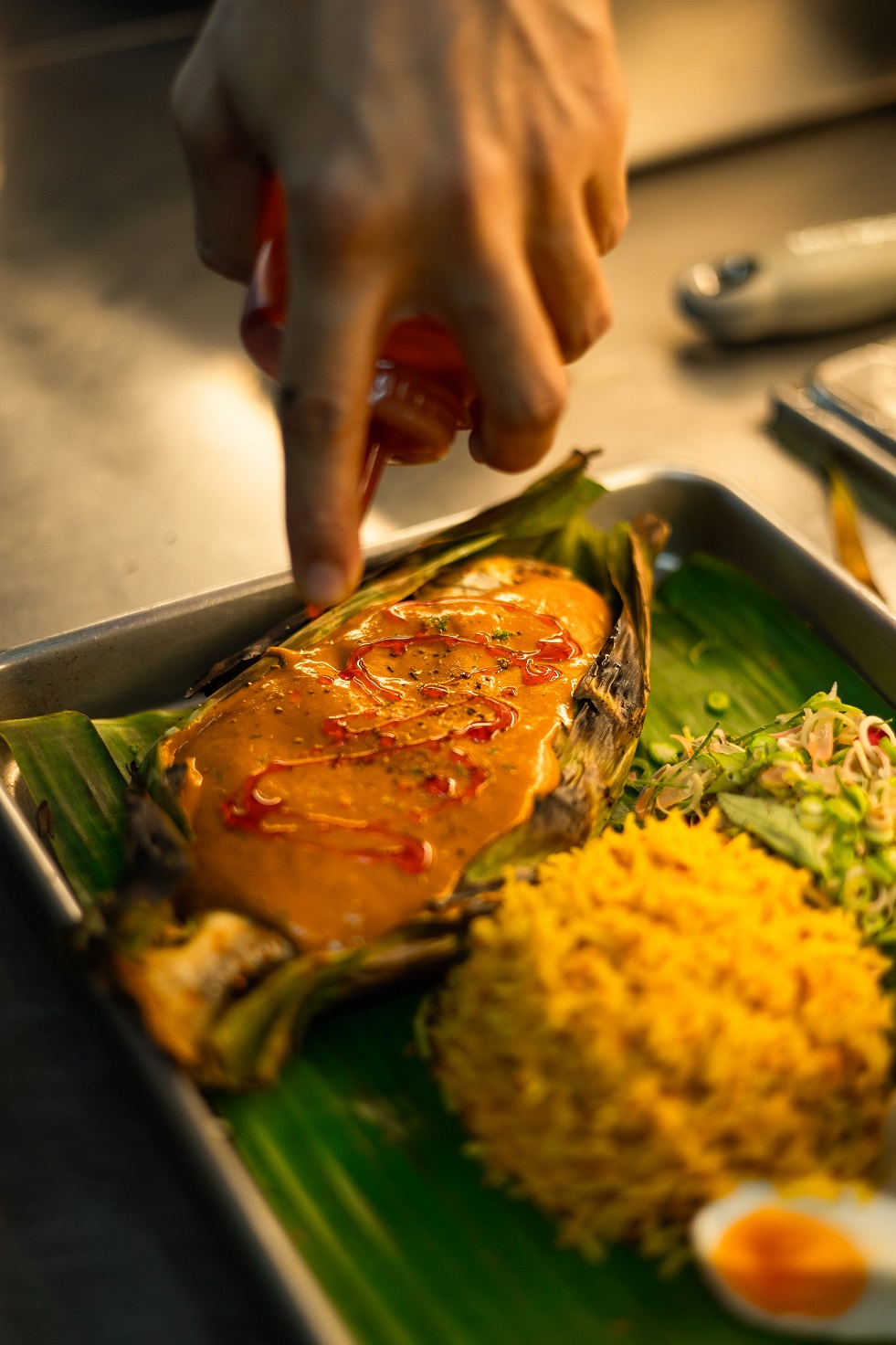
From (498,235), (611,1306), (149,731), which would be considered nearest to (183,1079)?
(611,1306)

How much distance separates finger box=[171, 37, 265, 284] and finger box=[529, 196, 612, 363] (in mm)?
397

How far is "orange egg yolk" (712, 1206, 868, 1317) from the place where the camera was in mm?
1242

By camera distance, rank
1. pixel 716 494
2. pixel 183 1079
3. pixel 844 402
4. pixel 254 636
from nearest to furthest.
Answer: pixel 183 1079 → pixel 254 636 → pixel 716 494 → pixel 844 402

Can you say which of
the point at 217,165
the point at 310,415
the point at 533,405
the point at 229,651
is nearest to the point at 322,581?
the point at 310,415

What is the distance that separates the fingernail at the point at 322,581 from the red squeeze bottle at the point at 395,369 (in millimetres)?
137

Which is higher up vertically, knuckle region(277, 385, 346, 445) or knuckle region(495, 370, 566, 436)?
knuckle region(277, 385, 346, 445)

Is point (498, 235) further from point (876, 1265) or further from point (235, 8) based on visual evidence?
point (876, 1265)

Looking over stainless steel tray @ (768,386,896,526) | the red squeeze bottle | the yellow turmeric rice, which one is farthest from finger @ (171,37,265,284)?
stainless steel tray @ (768,386,896,526)

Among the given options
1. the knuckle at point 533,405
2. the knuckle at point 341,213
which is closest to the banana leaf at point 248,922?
the knuckle at point 533,405

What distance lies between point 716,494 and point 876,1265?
4.93 feet

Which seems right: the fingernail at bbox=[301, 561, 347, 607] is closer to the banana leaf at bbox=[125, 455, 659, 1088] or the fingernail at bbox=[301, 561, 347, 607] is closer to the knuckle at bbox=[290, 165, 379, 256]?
the knuckle at bbox=[290, 165, 379, 256]

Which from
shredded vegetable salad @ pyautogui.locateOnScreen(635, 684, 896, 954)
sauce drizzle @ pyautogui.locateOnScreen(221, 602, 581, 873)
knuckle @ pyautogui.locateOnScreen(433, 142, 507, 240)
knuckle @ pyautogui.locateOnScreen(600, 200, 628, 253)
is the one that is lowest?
shredded vegetable salad @ pyautogui.locateOnScreen(635, 684, 896, 954)

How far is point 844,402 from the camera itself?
108 inches

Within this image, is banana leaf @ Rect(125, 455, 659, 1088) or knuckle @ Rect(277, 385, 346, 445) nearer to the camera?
knuckle @ Rect(277, 385, 346, 445)
